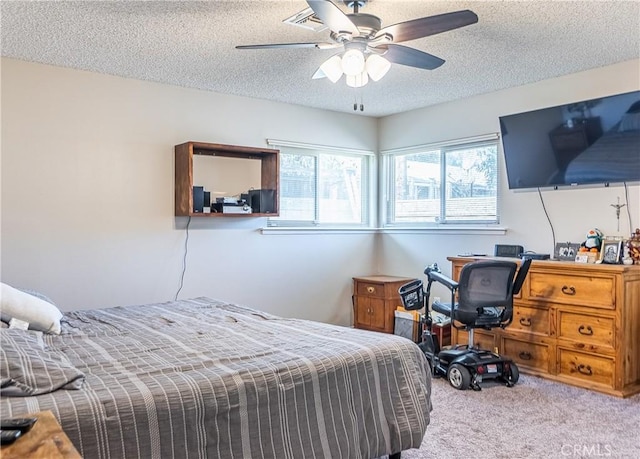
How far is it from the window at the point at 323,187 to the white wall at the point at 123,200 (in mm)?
195

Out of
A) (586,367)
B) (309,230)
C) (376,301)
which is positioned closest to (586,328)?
(586,367)

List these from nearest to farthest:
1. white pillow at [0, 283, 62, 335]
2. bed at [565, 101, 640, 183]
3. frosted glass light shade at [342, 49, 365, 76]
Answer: white pillow at [0, 283, 62, 335] → frosted glass light shade at [342, 49, 365, 76] → bed at [565, 101, 640, 183]

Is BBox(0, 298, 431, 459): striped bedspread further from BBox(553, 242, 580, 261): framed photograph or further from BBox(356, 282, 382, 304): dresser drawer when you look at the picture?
BBox(356, 282, 382, 304): dresser drawer

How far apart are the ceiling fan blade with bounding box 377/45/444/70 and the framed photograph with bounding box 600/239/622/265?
1.93m

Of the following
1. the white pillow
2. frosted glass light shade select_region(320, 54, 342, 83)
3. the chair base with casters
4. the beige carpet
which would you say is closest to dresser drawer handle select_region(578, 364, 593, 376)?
the beige carpet

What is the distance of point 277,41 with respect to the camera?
3.36 meters

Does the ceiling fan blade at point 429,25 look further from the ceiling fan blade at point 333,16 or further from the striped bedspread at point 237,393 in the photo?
the striped bedspread at point 237,393

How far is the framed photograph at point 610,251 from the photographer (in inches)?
142

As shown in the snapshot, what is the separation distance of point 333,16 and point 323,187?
3.24 metres

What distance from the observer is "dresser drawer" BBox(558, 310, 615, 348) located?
3.43m

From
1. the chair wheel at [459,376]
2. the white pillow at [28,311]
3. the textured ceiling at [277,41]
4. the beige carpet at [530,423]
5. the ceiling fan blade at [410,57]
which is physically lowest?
the beige carpet at [530,423]

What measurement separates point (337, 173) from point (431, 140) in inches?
42.5

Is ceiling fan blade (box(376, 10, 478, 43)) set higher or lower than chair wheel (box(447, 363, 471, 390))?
higher

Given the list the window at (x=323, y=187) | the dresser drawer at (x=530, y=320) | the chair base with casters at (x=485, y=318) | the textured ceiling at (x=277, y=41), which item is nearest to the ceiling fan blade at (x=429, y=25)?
the textured ceiling at (x=277, y=41)
